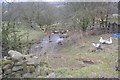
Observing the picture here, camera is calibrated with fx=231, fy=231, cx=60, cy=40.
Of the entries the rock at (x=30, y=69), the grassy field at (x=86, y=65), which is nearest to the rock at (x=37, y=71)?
the rock at (x=30, y=69)

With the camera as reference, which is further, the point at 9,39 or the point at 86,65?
the point at 9,39

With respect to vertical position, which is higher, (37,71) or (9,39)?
(9,39)

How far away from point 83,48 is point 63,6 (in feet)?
15.5

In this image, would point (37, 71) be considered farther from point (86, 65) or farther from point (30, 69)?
point (86, 65)

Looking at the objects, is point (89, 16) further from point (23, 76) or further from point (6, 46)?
point (23, 76)

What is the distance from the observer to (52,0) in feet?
44.2

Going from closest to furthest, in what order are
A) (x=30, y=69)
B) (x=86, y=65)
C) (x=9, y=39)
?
(x=30, y=69) → (x=86, y=65) → (x=9, y=39)

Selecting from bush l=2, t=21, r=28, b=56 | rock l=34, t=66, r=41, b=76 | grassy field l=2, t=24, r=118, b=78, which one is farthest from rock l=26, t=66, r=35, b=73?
bush l=2, t=21, r=28, b=56

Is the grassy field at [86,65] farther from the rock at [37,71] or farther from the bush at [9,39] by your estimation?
the bush at [9,39]

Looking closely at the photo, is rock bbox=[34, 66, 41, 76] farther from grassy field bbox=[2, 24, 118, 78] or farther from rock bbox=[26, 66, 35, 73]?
grassy field bbox=[2, 24, 118, 78]

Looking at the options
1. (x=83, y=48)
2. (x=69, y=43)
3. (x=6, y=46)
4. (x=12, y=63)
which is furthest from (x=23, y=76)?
(x=69, y=43)

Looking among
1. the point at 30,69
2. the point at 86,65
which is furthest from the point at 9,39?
the point at 86,65

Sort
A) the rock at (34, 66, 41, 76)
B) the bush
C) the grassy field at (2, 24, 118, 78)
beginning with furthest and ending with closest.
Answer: the bush, the grassy field at (2, 24, 118, 78), the rock at (34, 66, 41, 76)

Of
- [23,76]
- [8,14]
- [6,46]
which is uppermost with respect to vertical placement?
[8,14]
